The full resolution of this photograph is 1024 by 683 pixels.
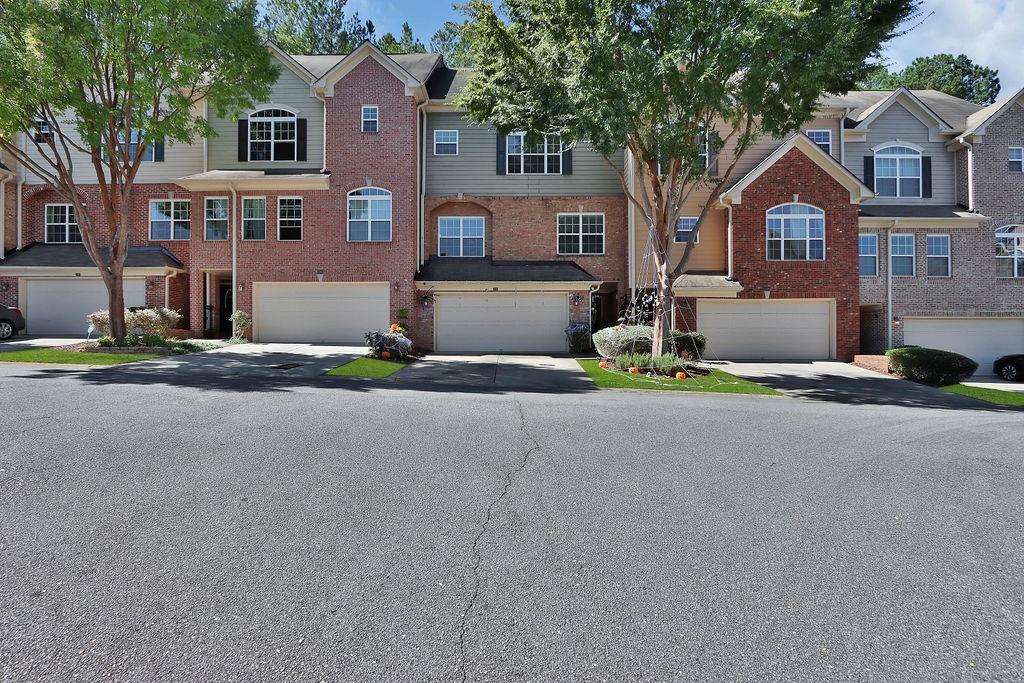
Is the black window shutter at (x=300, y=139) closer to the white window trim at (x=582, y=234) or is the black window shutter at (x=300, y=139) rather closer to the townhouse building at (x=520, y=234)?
the townhouse building at (x=520, y=234)

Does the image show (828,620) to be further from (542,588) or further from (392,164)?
(392,164)

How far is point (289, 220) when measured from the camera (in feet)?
68.9

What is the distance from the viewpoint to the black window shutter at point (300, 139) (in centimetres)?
2177

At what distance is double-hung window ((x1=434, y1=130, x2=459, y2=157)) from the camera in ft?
74.0

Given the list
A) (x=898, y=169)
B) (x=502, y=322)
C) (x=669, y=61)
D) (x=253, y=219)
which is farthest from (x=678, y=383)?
(x=253, y=219)

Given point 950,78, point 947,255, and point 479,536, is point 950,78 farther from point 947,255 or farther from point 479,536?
point 479,536

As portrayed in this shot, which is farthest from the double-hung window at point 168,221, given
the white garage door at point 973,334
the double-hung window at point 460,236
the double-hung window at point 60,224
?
the white garage door at point 973,334

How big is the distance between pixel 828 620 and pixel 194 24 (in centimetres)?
1786

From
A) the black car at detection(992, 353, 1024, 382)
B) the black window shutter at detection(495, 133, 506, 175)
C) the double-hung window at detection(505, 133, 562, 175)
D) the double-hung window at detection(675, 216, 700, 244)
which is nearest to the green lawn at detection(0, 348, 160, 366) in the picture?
the black window shutter at detection(495, 133, 506, 175)

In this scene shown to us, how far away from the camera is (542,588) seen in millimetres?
3377

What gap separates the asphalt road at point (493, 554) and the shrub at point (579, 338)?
1346 cm

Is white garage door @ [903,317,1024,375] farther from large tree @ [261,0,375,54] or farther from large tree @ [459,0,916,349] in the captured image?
large tree @ [261,0,375,54]

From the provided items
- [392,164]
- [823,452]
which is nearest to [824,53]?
[823,452]

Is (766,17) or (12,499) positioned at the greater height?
(766,17)
